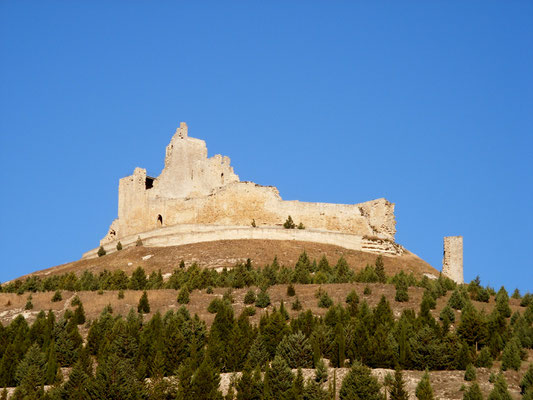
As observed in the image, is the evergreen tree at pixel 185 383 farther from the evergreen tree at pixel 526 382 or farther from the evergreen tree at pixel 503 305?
the evergreen tree at pixel 503 305

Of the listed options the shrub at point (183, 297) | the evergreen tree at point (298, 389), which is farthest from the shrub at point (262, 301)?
the evergreen tree at point (298, 389)

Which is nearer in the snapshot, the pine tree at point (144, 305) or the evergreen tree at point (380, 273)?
the pine tree at point (144, 305)

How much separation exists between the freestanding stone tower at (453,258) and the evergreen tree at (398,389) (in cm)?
2361

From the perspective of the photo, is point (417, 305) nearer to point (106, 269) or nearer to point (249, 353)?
point (249, 353)

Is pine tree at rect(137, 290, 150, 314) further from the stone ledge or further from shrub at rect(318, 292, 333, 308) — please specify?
the stone ledge

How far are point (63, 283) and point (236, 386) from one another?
641 inches

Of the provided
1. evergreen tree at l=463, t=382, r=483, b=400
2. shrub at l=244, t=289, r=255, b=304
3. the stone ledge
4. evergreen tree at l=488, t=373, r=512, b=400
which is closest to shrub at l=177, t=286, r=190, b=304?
shrub at l=244, t=289, r=255, b=304

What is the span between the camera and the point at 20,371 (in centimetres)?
3450

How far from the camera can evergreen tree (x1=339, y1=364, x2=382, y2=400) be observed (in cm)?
3139

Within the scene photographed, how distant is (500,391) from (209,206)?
98.7 ft

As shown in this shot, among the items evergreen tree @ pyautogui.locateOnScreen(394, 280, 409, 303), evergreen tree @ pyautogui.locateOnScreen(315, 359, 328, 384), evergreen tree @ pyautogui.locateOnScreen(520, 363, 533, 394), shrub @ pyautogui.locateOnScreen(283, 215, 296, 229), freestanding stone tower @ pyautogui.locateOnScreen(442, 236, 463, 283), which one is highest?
shrub @ pyautogui.locateOnScreen(283, 215, 296, 229)

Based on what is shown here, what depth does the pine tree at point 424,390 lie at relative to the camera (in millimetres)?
31031

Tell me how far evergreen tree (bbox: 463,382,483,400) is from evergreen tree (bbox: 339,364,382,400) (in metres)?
2.46

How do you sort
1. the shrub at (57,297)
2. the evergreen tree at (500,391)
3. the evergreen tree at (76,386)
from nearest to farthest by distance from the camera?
the evergreen tree at (500,391), the evergreen tree at (76,386), the shrub at (57,297)
